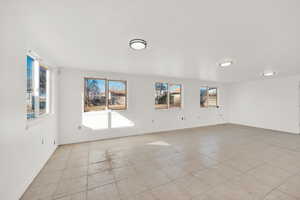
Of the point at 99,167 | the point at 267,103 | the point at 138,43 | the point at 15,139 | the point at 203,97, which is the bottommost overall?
the point at 99,167

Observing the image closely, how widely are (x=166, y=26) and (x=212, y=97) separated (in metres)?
6.45

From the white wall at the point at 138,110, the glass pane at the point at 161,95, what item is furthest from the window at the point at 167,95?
the white wall at the point at 138,110

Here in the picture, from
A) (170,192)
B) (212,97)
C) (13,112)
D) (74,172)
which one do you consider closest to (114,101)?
(74,172)

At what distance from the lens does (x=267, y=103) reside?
19.5 feet

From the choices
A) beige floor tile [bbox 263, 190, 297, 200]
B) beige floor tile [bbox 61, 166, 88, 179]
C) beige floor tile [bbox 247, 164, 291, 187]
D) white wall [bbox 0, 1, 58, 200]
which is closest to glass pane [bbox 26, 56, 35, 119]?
white wall [bbox 0, 1, 58, 200]

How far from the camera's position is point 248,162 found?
2.72m

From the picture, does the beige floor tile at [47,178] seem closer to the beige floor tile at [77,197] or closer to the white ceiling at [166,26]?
the beige floor tile at [77,197]

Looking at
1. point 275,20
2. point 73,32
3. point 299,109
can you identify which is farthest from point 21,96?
point 299,109

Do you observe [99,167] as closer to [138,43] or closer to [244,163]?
[138,43]

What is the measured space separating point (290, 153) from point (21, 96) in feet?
19.1

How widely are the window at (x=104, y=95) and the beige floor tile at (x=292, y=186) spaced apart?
4.40 m

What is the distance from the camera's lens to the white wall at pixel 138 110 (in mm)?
3986

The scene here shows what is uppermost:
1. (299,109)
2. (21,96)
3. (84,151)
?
(21,96)

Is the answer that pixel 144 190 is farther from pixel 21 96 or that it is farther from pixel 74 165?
pixel 21 96
